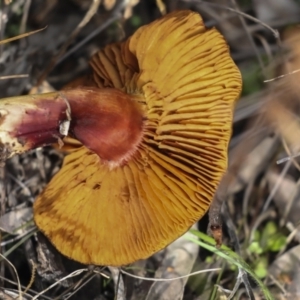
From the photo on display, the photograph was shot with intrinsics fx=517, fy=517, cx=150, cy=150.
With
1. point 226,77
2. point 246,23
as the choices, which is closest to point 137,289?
point 226,77

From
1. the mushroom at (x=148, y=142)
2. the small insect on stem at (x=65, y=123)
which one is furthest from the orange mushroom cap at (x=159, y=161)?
the small insect on stem at (x=65, y=123)

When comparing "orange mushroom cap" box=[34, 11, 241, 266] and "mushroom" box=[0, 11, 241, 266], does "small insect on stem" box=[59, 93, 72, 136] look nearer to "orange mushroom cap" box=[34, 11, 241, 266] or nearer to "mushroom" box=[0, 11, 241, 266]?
"mushroom" box=[0, 11, 241, 266]

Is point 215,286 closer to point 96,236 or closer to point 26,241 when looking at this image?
point 96,236

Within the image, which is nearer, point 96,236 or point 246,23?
point 96,236

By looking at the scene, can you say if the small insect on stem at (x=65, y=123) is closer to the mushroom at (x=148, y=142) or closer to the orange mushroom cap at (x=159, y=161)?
the mushroom at (x=148, y=142)

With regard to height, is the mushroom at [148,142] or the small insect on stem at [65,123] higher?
the small insect on stem at [65,123]

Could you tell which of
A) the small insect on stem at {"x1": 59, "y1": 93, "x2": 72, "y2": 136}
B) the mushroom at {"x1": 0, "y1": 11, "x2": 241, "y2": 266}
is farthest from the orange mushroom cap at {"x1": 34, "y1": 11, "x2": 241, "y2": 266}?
the small insect on stem at {"x1": 59, "y1": 93, "x2": 72, "y2": 136}

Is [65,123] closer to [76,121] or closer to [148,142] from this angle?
[76,121]
